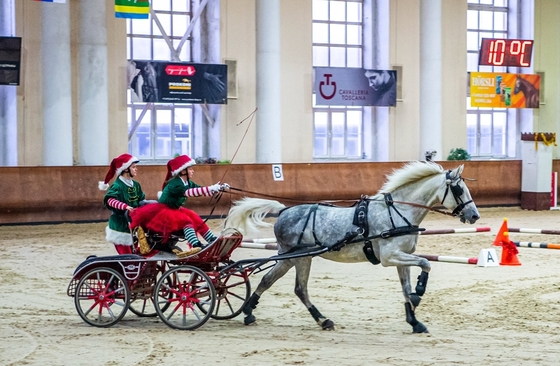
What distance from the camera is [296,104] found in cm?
2638

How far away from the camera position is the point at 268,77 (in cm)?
2453

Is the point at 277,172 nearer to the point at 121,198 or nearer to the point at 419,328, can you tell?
the point at 121,198

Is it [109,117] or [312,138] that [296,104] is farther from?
[109,117]

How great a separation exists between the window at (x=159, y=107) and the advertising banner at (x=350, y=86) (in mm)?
3772

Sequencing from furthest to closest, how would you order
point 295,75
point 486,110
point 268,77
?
point 486,110
point 295,75
point 268,77

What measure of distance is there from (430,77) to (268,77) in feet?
17.5

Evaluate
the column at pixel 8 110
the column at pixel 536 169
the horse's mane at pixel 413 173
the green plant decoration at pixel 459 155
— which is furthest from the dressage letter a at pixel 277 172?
the horse's mane at pixel 413 173

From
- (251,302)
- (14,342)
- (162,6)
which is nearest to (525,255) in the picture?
(251,302)

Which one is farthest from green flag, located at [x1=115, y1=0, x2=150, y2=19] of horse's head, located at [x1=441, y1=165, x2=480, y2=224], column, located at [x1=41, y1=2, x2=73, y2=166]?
horse's head, located at [x1=441, y1=165, x2=480, y2=224]

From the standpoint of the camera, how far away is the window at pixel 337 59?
27.1m

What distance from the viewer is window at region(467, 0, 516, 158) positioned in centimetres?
2933

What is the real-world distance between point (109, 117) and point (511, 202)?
34.9 feet

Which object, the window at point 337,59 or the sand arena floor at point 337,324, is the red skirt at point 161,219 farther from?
the window at point 337,59

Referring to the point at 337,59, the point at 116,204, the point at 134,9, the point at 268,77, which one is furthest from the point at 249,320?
the point at 337,59
